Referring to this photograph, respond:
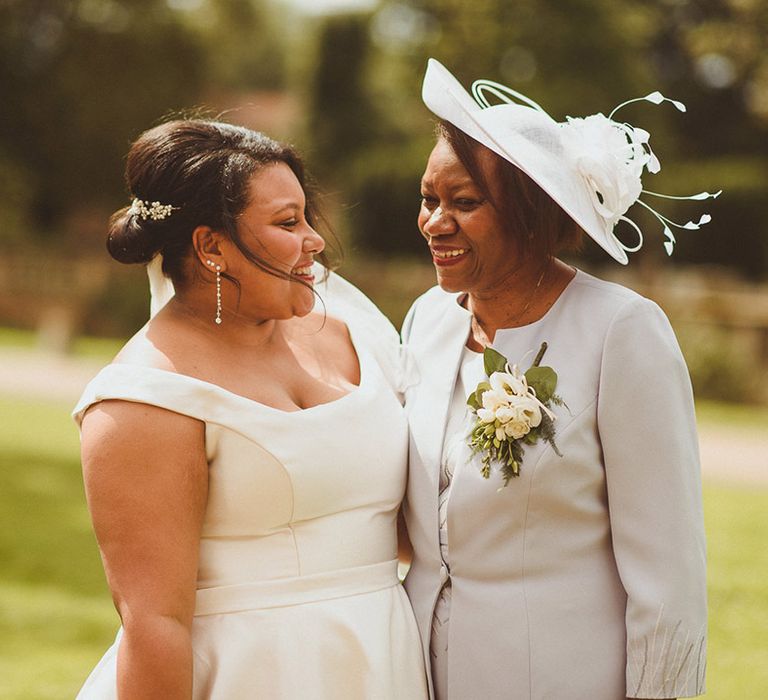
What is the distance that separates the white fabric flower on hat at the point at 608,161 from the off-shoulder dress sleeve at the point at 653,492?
0.30m

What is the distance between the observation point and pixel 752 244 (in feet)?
80.7

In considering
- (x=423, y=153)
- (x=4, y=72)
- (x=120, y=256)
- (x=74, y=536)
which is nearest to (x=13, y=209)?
(x=4, y=72)

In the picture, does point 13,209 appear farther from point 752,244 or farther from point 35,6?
point 752,244

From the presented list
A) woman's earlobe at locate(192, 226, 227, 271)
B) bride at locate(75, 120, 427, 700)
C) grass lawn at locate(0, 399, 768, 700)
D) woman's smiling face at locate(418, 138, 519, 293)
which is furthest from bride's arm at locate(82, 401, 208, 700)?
grass lawn at locate(0, 399, 768, 700)

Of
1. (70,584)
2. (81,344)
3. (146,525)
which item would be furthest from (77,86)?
(146,525)

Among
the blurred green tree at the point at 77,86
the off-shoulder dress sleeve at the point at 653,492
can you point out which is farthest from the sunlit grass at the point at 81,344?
the off-shoulder dress sleeve at the point at 653,492

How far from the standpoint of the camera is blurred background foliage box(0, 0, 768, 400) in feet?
80.9

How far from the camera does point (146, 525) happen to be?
2664mm

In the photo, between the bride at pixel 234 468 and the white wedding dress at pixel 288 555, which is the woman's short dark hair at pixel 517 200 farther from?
the white wedding dress at pixel 288 555

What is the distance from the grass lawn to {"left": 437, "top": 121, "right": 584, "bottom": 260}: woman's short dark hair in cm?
403

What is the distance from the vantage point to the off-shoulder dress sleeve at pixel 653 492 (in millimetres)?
2785

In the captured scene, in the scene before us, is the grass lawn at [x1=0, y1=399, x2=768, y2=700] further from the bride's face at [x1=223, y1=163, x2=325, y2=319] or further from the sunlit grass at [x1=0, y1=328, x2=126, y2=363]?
the sunlit grass at [x1=0, y1=328, x2=126, y2=363]

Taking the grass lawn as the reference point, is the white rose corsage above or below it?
above

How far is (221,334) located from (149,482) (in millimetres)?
522
